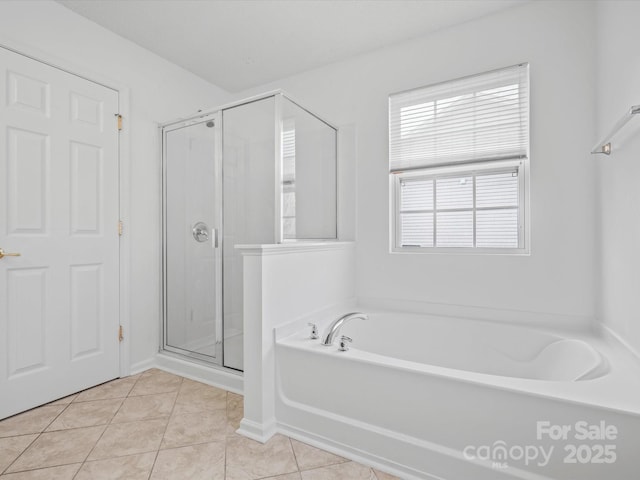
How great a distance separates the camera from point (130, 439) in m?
1.66

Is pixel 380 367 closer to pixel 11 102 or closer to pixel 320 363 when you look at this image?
pixel 320 363

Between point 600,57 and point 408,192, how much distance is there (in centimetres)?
130

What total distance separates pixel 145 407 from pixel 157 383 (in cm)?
35

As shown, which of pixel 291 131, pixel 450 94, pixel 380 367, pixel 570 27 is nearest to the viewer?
pixel 380 367

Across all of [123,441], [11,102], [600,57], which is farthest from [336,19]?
[123,441]

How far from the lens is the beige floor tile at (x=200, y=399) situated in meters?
1.97

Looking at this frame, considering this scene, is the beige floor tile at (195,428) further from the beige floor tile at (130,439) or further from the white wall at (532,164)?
the white wall at (532,164)

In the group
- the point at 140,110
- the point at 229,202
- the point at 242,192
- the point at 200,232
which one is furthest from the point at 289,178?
the point at 140,110

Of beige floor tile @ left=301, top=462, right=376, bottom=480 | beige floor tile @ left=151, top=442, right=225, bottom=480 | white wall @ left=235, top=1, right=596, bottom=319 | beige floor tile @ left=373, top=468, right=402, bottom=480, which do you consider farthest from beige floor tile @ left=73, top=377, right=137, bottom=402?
white wall @ left=235, top=1, right=596, bottom=319

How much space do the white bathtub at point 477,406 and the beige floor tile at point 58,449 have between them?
0.93 metres

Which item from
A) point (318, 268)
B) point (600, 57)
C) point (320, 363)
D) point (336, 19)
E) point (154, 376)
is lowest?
point (154, 376)

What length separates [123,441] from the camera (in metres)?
1.64

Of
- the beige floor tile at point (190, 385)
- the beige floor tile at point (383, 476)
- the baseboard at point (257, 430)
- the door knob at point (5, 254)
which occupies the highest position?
the door knob at point (5, 254)

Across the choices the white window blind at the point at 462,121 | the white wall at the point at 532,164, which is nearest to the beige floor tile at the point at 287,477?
the white wall at the point at 532,164
